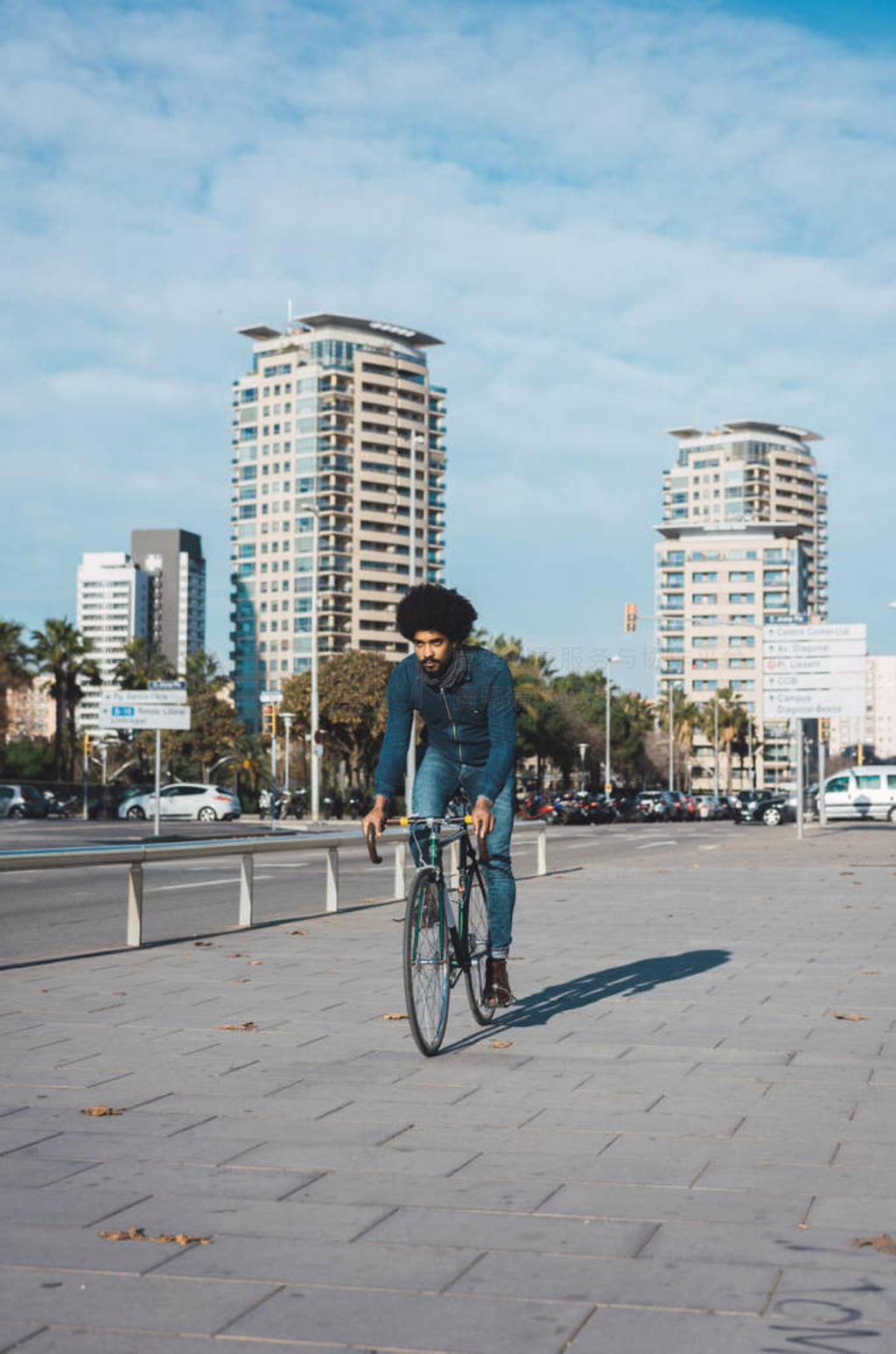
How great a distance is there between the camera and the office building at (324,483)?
15188 centimetres

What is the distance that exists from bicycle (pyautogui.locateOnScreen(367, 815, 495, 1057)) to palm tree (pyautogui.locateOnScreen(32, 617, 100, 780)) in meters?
75.2

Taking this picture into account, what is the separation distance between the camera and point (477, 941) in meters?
6.73

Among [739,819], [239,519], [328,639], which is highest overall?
[239,519]

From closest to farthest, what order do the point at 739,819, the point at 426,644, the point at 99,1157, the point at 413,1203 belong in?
the point at 413,1203, the point at 99,1157, the point at 426,644, the point at 739,819

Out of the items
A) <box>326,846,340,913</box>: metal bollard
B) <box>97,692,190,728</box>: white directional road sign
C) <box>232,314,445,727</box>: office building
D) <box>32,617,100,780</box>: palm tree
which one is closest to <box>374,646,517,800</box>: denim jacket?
<box>326,846,340,913</box>: metal bollard

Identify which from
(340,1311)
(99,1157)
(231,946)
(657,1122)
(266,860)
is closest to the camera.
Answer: (340,1311)

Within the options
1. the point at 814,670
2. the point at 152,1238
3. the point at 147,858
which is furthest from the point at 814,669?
the point at 152,1238

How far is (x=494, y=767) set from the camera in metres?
6.41

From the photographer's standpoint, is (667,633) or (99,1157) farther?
(667,633)

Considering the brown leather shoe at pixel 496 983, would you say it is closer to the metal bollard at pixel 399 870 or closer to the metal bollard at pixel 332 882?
the metal bollard at pixel 332 882

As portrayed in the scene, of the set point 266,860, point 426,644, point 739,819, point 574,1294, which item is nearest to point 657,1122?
point 574,1294

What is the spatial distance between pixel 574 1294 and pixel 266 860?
22.9 m

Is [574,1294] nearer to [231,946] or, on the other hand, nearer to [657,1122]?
[657,1122]

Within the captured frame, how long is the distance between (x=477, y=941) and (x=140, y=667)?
9145 cm
